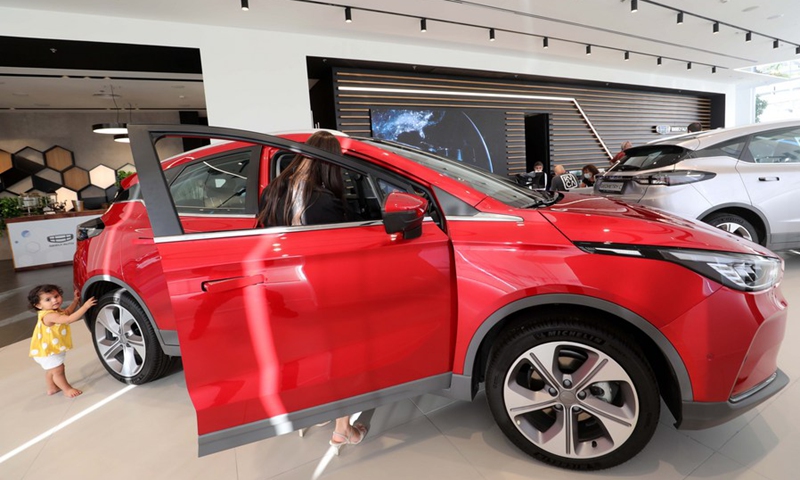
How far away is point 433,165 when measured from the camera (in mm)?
1703

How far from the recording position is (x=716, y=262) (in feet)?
4.12

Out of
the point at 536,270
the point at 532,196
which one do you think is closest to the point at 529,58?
the point at 532,196

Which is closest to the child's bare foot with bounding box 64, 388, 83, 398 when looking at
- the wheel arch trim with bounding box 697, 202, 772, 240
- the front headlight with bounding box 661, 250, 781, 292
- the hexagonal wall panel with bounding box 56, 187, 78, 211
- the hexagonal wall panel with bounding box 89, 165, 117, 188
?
the front headlight with bounding box 661, 250, 781, 292

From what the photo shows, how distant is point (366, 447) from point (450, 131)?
21.4ft

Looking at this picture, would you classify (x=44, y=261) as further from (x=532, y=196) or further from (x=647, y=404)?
(x=647, y=404)

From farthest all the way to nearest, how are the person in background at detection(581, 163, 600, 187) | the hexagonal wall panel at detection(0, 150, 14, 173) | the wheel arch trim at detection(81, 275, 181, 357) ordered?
the hexagonal wall panel at detection(0, 150, 14, 173) < the person in background at detection(581, 163, 600, 187) < the wheel arch trim at detection(81, 275, 181, 357)

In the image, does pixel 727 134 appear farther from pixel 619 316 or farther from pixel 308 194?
pixel 308 194

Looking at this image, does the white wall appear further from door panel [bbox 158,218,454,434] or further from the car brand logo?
door panel [bbox 158,218,454,434]

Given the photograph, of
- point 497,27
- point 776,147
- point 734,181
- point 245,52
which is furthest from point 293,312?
point 497,27

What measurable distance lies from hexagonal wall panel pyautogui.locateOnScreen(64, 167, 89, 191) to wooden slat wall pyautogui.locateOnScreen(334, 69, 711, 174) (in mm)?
8716

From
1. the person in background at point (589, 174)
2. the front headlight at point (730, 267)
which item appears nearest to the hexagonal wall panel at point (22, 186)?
the person in background at point (589, 174)

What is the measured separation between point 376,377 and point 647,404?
2.97ft

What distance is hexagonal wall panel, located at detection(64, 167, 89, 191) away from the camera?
418 inches

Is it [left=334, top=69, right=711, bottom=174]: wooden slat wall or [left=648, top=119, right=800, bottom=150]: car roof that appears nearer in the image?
[left=648, top=119, right=800, bottom=150]: car roof
